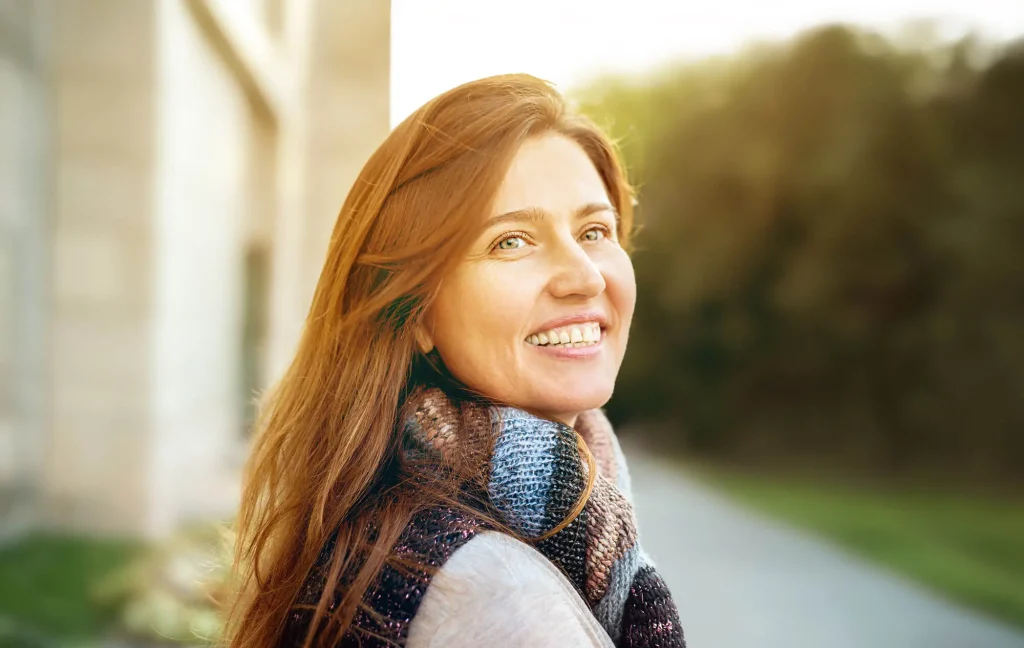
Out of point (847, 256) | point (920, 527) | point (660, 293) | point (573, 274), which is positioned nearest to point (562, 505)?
point (573, 274)

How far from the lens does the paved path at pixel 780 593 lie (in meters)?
4.05

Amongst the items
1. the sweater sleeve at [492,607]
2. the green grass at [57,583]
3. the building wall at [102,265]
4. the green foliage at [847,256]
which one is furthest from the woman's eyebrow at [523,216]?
the green foliage at [847,256]

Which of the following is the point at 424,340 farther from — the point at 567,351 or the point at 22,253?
the point at 22,253

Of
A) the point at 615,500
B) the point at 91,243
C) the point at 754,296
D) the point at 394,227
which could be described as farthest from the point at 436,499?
the point at 754,296

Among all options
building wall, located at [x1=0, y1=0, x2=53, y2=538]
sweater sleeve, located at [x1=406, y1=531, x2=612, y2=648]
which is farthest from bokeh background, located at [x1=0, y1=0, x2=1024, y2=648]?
sweater sleeve, located at [x1=406, y1=531, x2=612, y2=648]

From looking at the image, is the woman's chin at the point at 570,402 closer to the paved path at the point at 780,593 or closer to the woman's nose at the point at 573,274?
the woman's nose at the point at 573,274

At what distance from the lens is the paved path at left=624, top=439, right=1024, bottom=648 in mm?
4055

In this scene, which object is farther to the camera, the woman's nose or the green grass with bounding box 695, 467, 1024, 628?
the green grass with bounding box 695, 467, 1024, 628

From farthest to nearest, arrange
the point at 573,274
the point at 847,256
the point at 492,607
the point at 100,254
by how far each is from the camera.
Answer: the point at 847,256 → the point at 100,254 → the point at 573,274 → the point at 492,607

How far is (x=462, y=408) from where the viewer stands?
1006 mm

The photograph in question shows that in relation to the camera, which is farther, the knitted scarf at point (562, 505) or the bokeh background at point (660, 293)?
the bokeh background at point (660, 293)

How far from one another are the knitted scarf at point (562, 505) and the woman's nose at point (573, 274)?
6.1 inches

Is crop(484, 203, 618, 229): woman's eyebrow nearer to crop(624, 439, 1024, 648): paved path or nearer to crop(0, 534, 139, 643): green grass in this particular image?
crop(624, 439, 1024, 648): paved path

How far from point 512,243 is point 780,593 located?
13.3 feet
